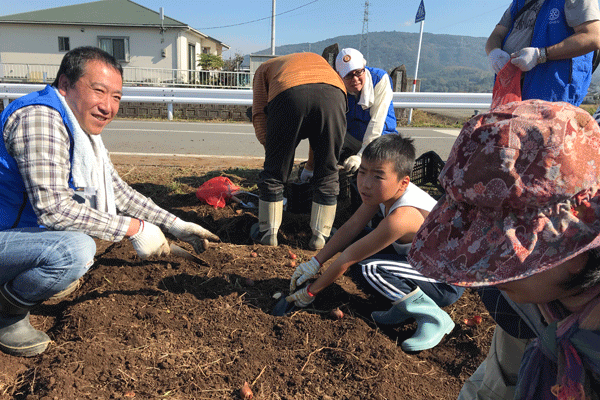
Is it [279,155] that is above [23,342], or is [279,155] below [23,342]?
above

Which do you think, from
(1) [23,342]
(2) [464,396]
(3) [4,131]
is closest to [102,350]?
(1) [23,342]

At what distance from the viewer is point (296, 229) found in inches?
150

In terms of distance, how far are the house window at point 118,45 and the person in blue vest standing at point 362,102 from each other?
24.3m

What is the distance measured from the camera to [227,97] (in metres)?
8.14

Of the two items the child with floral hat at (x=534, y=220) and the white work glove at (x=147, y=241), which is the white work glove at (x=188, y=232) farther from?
the child with floral hat at (x=534, y=220)

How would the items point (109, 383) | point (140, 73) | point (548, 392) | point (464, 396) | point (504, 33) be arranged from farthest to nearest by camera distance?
point (140, 73), point (504, 33), point (109, 383), point (464, 396), point (548, 392)

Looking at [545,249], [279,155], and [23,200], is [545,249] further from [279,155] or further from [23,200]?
[279,155]

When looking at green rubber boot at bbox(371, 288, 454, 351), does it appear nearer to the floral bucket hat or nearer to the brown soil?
the brown soil

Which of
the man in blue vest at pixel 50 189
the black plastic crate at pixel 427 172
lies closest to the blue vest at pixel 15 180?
the man in blue vest at pixel 50 189

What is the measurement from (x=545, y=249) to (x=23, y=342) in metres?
2.26

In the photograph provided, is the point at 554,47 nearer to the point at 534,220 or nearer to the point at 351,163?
the point at 351,163

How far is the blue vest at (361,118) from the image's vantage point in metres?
4.16

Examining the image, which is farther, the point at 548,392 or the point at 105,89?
the point at 105,89

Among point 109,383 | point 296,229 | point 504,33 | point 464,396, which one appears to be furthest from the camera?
point 296,229
